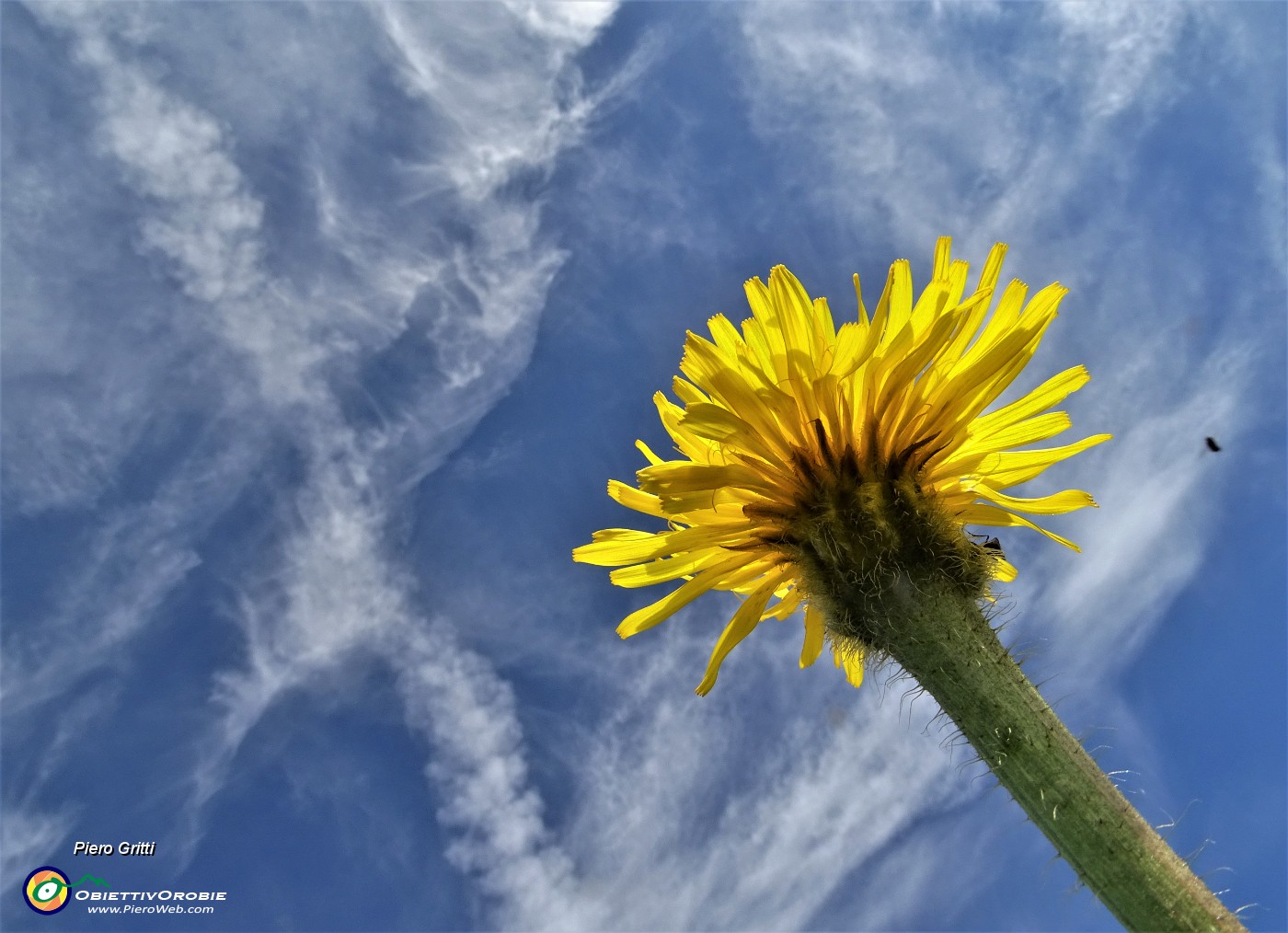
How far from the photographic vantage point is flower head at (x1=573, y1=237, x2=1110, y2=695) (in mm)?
3387

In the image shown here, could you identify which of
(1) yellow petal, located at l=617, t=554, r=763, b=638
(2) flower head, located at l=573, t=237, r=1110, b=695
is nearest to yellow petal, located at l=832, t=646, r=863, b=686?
(2) flower head, located at l=573, t=237, r=1110, b=695

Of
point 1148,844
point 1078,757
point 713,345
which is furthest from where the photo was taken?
point 713,345

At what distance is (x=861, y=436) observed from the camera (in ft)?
11.8

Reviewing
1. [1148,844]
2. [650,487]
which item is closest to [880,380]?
[650,487]

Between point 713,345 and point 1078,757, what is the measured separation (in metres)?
2.18

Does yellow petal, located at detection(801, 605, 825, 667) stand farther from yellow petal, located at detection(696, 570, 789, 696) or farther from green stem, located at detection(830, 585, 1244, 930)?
green stem, located at detection(830, 585, 1244, 930)

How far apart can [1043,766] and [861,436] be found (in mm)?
1518

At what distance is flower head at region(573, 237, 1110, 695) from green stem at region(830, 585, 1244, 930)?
5.8 inches

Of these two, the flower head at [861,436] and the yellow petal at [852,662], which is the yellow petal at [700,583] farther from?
the yellow petal at [852,662]

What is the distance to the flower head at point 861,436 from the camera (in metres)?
3.39

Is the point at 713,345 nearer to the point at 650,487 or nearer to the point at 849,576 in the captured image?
the point at 650,487

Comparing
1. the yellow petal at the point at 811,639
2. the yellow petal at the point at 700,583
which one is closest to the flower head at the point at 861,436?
the yellow petal at the point at 700,583

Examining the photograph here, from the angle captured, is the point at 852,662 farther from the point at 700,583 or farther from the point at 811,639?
the point at 700,583

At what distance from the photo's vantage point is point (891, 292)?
3.53 metres
